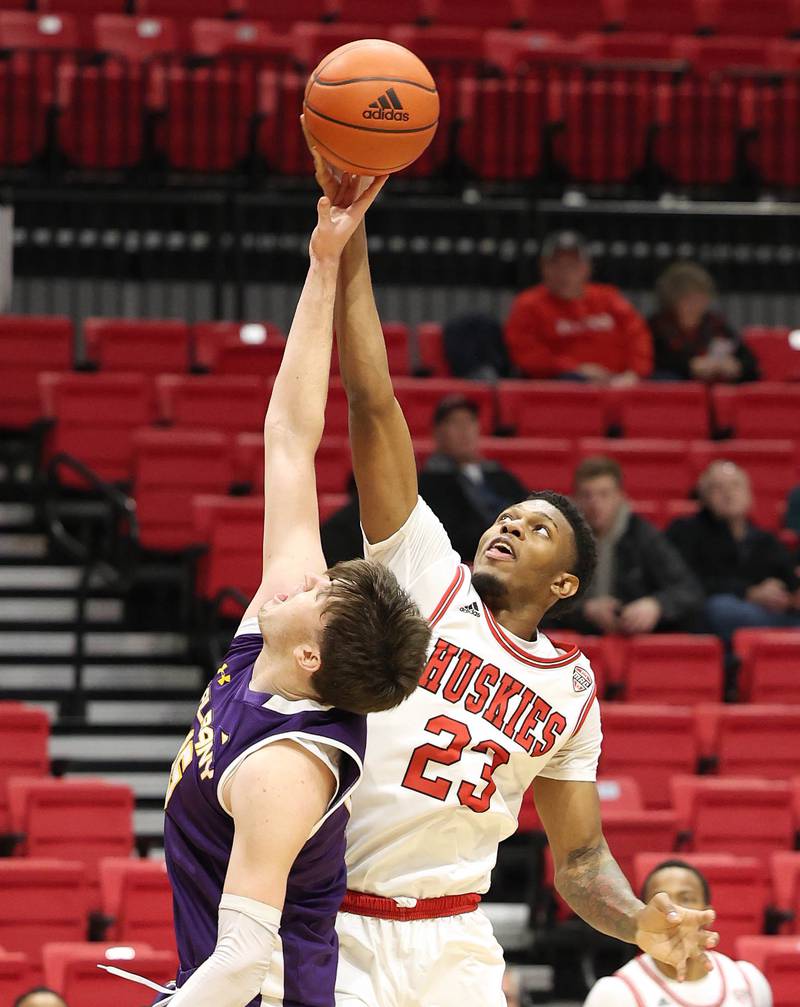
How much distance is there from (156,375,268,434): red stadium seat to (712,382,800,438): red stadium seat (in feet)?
8.16

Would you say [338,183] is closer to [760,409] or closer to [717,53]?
[760,409]

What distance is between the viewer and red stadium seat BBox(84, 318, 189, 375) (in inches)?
362

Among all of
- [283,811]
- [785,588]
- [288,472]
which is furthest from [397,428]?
[785,588]

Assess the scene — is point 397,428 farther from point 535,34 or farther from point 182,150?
point 535,34

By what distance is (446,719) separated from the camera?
350cm

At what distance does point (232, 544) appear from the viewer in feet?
25.1

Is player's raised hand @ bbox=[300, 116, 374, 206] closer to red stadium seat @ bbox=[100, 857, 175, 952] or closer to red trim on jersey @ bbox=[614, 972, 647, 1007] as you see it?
red trim on jersey @ bbox=[614, 972, 647, 1007]

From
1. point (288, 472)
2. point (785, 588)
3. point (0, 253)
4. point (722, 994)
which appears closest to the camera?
point (288, 472)

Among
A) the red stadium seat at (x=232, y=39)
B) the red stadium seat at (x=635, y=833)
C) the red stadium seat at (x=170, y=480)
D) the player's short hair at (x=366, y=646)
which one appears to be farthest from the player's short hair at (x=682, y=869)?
the red stadium seat at (x=232, y=39)

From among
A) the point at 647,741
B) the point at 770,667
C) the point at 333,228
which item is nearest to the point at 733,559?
the point at 770,667

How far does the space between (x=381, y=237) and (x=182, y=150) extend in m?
1.25

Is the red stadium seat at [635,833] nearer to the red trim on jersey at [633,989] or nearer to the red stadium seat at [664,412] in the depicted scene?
the red trim on jersey at [633,989]

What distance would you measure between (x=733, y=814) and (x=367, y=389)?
3636 mm

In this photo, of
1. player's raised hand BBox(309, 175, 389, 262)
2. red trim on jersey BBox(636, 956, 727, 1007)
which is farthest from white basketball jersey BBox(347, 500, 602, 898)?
red trim on jersey BBox(636, 956, 727, 1007)
